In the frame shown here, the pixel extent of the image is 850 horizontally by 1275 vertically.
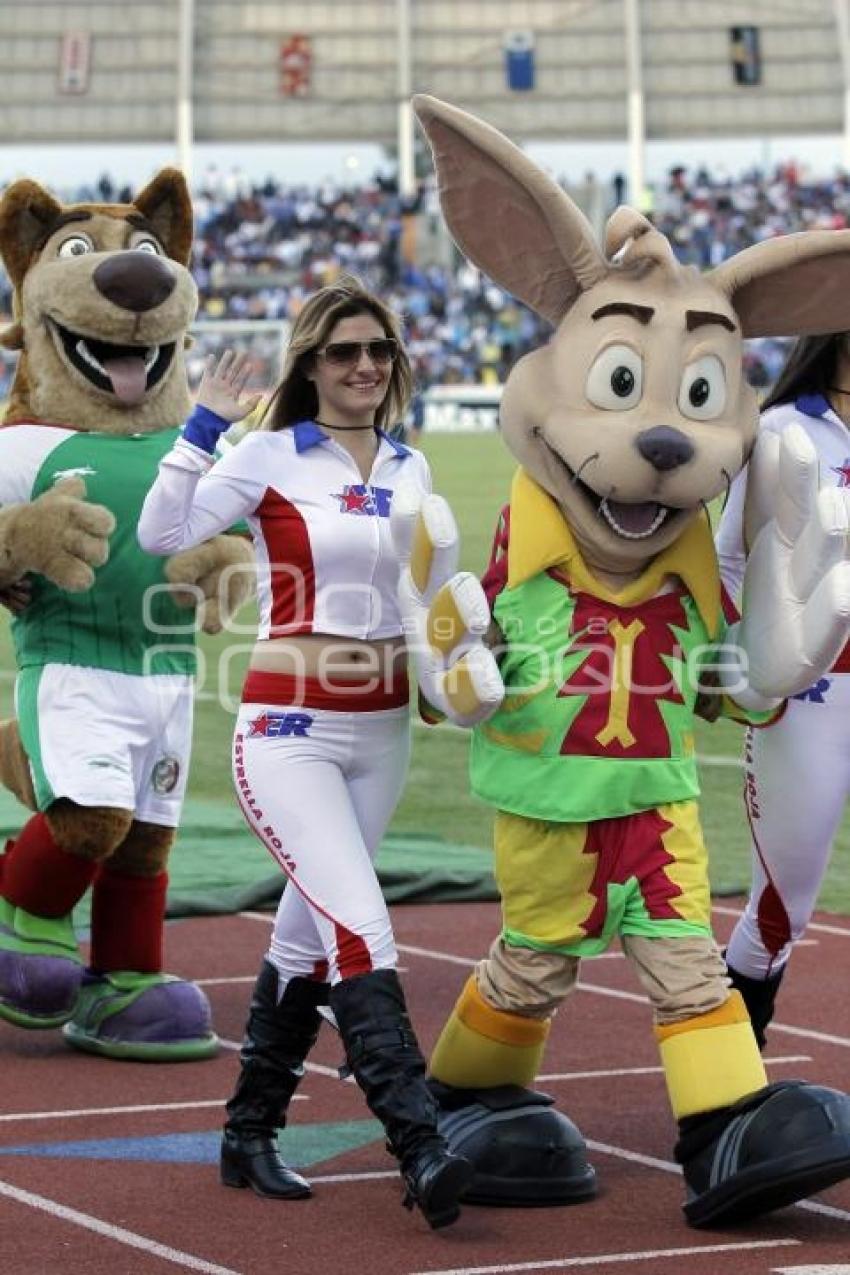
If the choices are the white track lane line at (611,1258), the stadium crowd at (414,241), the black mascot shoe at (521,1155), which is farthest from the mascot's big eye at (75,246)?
the stadium crowd at (414,241)

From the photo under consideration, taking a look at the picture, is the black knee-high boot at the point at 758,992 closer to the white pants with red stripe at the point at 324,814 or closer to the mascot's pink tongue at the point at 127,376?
the white pants with red stripe at the point at 324,814

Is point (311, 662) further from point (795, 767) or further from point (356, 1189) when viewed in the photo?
point (795, 767)

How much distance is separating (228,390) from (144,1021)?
1841 mm

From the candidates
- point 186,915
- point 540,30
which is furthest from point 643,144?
point 186,915

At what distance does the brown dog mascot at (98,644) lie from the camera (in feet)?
19.3

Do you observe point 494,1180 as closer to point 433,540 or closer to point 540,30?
point 433,540

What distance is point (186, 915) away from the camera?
7.77 metres

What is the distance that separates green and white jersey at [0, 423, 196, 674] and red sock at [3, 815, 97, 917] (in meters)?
0.43

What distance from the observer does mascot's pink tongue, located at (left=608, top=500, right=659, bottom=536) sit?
185 inches

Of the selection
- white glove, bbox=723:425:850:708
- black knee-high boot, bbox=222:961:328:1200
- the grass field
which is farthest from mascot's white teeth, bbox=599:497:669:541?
the grass field

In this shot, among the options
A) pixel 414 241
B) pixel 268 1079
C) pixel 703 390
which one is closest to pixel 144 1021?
pixel 268 1079

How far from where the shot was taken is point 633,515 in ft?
15.4

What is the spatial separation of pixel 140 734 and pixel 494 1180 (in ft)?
5.57

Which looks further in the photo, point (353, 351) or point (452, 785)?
point (452, 785)
